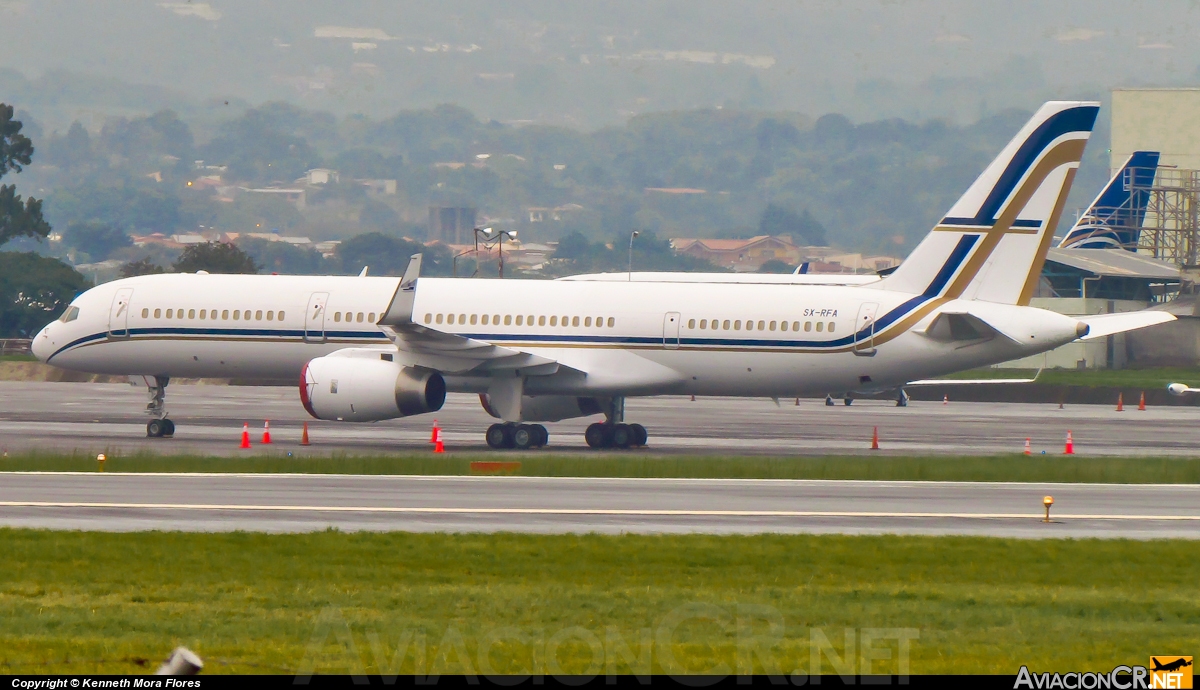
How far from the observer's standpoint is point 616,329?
38625mm

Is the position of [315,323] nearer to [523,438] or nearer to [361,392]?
[361,392]

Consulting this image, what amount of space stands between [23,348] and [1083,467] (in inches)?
2597

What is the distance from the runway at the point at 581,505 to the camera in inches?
861

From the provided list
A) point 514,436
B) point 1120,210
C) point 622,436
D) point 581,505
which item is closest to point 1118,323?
point 622,436

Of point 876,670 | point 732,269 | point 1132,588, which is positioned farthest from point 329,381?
point 732,269

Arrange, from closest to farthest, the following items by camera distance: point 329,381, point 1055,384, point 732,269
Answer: point 329,381
point 1055,384
point 732,269

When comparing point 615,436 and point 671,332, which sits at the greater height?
point 671,332

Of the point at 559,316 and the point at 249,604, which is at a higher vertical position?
the point at 559,316

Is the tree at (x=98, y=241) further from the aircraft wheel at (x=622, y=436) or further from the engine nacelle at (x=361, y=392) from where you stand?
the aircraft wheel at (x=622, y=436)

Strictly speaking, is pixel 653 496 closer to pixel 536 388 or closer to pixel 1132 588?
pixel 1132 588

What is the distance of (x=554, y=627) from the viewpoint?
14.3 m

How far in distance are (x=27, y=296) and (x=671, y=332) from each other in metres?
62.6

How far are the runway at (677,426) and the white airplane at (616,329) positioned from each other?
5.39 feet

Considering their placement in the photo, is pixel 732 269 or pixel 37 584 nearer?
pixel 37 584
